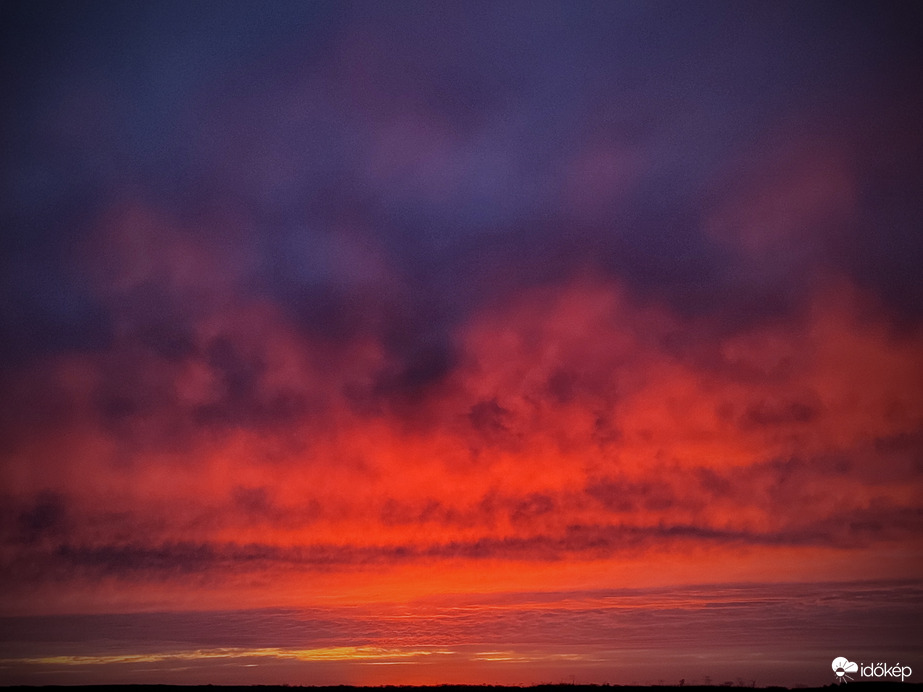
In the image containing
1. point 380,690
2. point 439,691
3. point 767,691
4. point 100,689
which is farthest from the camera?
point 100,689

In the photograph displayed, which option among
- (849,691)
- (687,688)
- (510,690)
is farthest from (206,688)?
(849,691)

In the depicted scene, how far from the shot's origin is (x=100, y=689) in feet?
258

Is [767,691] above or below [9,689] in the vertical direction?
above

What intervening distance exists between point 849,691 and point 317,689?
61784 mm

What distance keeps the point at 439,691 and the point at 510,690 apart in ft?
28.6

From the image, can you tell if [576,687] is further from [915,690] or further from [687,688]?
[915,690]

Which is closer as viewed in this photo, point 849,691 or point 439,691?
point 849,691

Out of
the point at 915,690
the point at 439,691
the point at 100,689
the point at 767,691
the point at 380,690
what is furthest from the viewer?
the point at 100,689

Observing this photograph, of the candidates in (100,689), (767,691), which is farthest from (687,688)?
(100,689)

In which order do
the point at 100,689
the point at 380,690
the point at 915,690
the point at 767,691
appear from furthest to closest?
1. the point at 100,689
2. the point at 380,690
3. the point at 767,691
4. the point at 915,690

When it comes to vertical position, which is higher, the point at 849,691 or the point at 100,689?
the point at 849,691

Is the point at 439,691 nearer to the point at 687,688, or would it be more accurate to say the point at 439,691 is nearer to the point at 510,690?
the point at 510,690

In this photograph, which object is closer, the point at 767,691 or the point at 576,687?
the point at 767,691

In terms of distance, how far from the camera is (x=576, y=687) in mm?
71188
